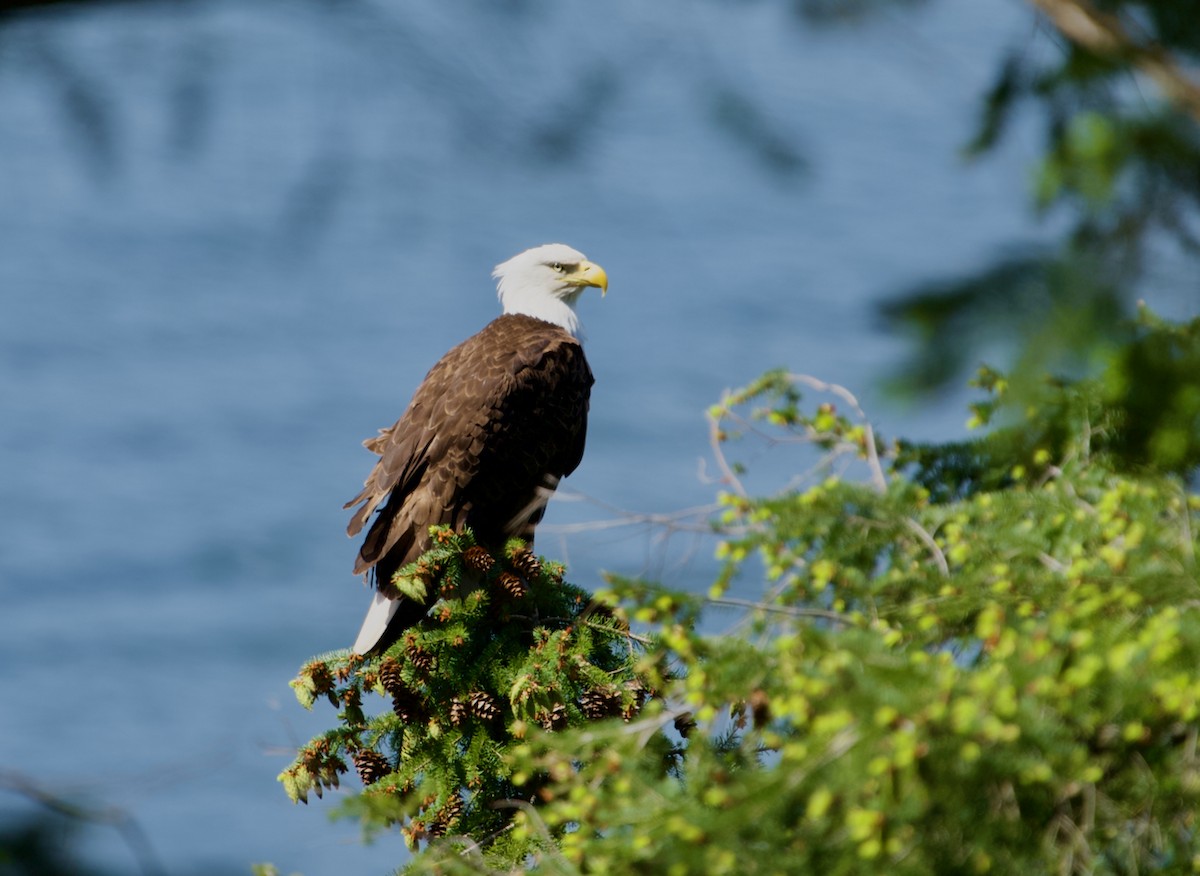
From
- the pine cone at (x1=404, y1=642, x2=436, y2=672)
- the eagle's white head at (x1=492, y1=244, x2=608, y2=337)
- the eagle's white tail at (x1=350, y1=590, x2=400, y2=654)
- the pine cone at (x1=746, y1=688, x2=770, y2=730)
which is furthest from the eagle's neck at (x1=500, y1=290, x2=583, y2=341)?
the pine cone at (x1=746, y1=688, x2=770, y2=730)

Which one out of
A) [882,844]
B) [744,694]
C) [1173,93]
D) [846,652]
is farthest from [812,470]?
[1173,93]

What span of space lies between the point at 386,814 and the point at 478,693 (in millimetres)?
1638

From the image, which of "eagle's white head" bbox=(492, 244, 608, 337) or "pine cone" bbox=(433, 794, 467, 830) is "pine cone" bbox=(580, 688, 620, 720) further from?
"eagle's white head" bbox=(492, 244, 608, 337)

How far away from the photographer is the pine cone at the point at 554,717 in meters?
4.57

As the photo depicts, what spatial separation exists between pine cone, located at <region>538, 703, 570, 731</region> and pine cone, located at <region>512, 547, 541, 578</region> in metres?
0.63

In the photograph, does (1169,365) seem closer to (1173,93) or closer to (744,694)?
(1173,93)

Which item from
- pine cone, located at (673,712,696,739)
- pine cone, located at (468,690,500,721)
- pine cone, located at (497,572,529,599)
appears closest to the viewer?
pine cone, located at (673,712,696,739)

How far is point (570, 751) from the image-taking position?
305 centimetres

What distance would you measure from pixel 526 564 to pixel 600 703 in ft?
2.25

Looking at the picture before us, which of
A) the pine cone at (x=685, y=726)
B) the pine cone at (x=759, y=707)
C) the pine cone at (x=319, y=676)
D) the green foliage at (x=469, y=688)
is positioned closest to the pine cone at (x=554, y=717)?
the green foliage at (x=469, y=688)

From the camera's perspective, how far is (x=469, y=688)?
15.9ft

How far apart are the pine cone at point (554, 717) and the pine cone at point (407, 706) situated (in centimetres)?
53

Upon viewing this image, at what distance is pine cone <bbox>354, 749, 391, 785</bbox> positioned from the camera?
4.84 meters

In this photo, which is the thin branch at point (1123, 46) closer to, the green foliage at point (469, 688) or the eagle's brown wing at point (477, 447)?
the green foliage at point (469, 688)
